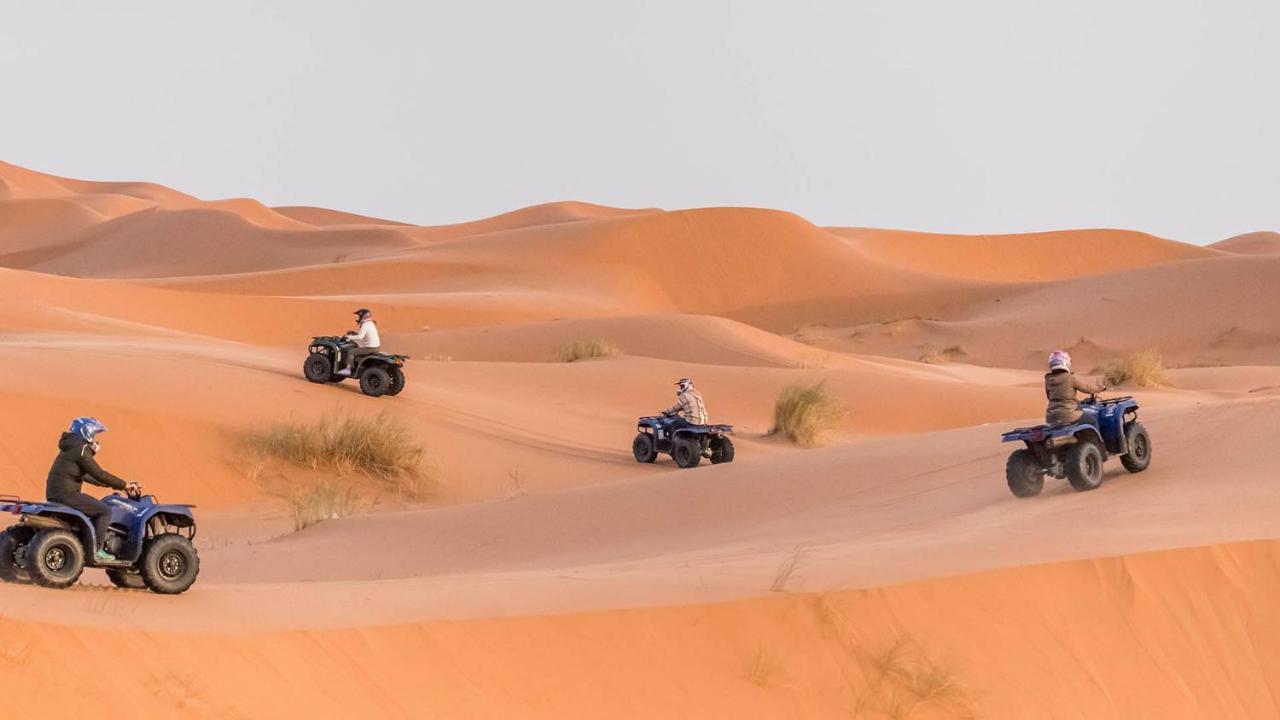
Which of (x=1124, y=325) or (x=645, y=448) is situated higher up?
(x=1124, y=325)

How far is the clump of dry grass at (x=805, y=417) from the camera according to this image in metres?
25.9

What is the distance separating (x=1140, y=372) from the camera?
33938mm

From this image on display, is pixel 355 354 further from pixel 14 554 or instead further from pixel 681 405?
pixel 14 554

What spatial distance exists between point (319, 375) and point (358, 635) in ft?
52.1

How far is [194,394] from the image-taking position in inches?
835

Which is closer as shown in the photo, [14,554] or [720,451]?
[14,554]

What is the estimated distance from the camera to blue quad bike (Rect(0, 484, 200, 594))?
8844 mm

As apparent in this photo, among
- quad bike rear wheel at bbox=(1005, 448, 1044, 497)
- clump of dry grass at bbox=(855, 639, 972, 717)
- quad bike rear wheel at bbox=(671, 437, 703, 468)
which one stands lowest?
clump of dry grass at bbox=(855, 639, 972, 717)

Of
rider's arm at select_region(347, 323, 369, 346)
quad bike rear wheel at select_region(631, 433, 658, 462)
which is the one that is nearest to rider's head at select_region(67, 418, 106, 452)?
quad bike rear wheel at select_region(631, 433, 658, 462)

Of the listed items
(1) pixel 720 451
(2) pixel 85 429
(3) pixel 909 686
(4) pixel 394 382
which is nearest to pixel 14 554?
(2) pixel 85 429

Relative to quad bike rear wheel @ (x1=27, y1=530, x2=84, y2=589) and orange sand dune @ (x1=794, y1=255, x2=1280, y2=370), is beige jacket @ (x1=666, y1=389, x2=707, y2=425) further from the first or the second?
orange sand dune @ (x1=794, y1=255, x2=1280, y2=370)

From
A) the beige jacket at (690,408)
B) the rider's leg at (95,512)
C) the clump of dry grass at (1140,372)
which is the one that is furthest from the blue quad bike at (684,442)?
the clump of dry grass at (1140,372)

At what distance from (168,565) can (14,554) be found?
84 cm

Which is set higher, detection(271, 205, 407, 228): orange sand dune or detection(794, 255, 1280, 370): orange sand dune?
detection(271, 205, 407, 228): orange sand dune
